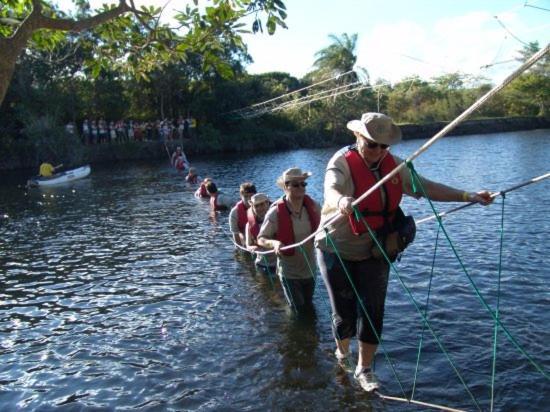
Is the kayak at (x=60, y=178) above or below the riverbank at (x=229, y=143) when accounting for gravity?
below

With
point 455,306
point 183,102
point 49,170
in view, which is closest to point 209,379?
point 455,306

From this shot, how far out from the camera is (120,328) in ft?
27.3

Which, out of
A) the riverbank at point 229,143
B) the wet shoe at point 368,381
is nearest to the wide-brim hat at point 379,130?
the wet shoe at point 368,381

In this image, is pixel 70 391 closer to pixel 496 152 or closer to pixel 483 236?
pixel 483 236

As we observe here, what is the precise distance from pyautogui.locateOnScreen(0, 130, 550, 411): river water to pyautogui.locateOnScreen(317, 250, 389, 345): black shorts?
0.91m

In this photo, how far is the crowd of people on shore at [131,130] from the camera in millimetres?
44344

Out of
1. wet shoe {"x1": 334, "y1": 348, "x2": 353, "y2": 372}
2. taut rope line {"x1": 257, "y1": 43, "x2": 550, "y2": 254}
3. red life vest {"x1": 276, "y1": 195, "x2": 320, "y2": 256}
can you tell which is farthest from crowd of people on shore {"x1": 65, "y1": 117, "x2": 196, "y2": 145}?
taut rope line {"x1": 257, "y1": 43, "x2": 550, "y2": 254}

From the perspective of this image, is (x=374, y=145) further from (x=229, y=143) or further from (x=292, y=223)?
(x=229, y=143)

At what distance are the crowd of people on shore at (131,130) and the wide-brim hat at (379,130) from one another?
3970 cm

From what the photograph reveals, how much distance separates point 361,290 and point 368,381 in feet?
3.90

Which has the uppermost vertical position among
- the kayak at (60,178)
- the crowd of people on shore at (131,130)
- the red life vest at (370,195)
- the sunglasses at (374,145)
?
the crowd of people on shore at (131,130)

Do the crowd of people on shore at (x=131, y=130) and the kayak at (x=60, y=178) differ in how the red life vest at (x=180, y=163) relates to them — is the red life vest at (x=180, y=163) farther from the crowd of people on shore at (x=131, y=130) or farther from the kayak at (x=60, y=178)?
the crowd of people on shore at (x=131, y=130)

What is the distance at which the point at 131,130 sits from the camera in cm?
4606

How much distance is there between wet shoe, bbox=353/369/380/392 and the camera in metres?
5.77
